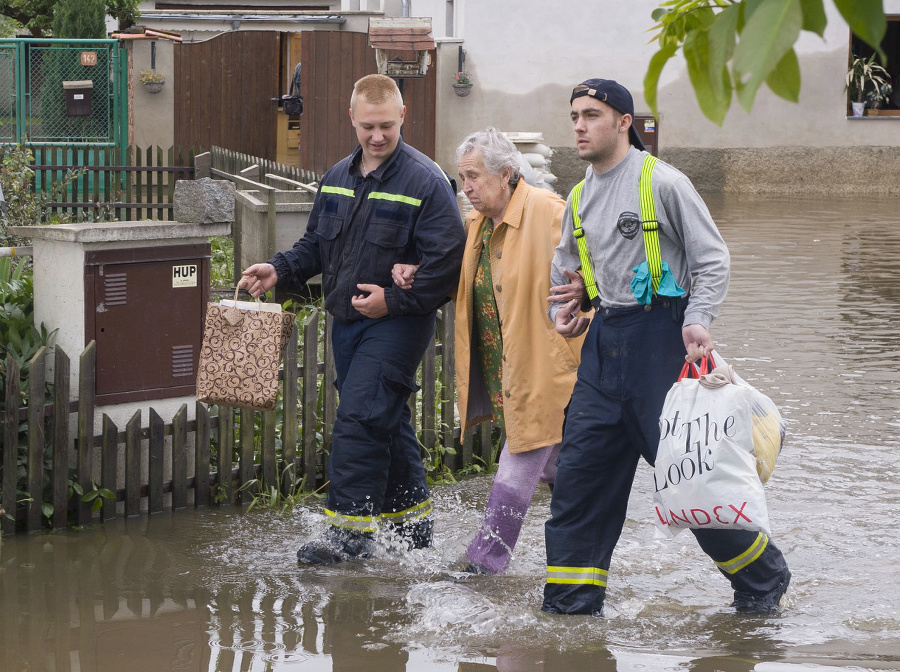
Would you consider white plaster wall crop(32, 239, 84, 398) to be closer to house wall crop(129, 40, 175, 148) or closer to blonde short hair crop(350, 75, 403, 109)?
blonde short hair crop(350, 75, 403, 109)

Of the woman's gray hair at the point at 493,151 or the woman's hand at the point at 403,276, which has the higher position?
the woman's gray hair at the point at 493,151

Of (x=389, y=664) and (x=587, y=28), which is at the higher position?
(x=587, y=28)

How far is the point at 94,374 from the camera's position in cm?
482

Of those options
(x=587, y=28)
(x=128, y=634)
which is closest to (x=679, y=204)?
(x=128, y=634)

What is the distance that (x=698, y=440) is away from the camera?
141 inches

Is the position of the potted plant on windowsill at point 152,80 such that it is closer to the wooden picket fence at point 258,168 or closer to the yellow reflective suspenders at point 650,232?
the wooden picket fence at point 258,168

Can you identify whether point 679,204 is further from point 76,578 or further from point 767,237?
point 767,237

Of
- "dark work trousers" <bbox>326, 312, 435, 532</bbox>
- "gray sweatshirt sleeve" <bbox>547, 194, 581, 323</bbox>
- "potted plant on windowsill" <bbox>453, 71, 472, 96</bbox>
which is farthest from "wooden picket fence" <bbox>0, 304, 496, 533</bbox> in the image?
"potted plant on windowsill" <bbox>453, 71, 472, 96</bbox>

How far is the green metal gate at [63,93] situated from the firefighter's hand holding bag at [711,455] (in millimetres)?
13843

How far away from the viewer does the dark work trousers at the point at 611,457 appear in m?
3.77

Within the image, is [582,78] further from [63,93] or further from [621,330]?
[621,330]

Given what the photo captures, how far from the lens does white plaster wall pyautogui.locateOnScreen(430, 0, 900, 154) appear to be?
2095cm

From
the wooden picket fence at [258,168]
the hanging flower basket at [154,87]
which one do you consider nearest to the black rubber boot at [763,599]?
the wooden picket fence at [258,168]

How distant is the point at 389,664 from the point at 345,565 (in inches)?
37.9
